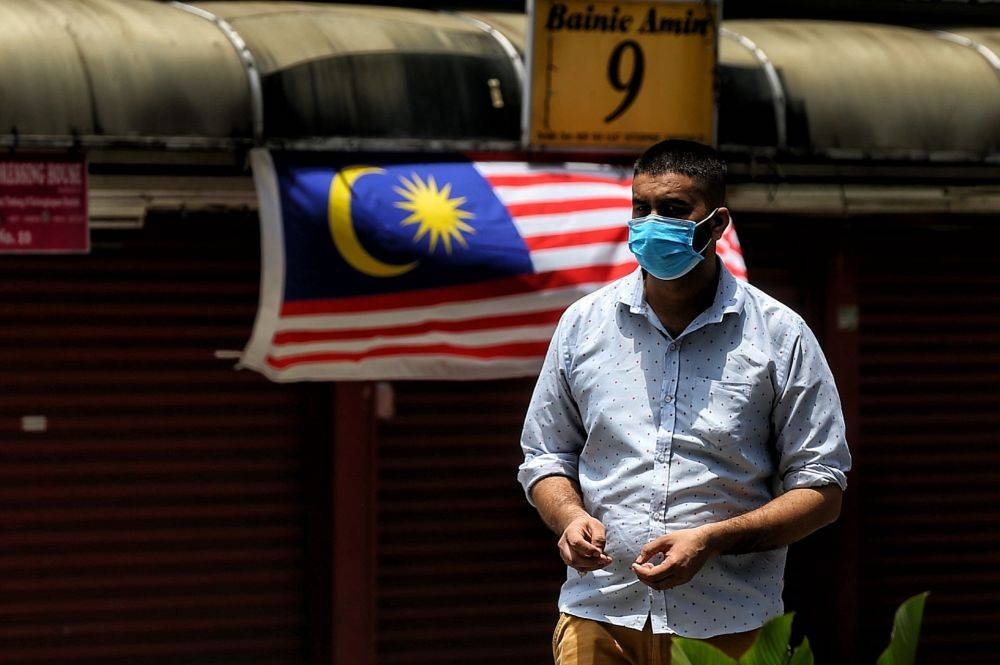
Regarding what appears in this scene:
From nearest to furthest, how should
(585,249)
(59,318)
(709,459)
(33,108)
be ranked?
(709,459)
(33,108)
(585,249)
(59,318)

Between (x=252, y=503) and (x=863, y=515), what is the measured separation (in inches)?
123

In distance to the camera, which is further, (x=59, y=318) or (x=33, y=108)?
(x=59, y=318)

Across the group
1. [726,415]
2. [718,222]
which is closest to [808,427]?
[726,415]

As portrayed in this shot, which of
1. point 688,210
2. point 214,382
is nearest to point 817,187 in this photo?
point 214,382

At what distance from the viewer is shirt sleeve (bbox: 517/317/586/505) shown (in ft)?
12.2

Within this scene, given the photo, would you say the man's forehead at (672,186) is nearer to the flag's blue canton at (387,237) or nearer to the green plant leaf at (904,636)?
the green plant leaf at (904,636)

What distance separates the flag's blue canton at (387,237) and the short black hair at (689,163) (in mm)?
3017

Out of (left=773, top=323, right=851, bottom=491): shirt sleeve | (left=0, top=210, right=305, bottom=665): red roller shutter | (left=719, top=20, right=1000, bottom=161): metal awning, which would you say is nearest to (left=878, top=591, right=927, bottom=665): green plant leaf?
(left=773, top=323, right=851, bottom=491): shirt sleeve

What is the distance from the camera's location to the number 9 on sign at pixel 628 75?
6.82 m

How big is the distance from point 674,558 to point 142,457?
467cm

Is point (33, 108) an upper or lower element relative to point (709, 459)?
upper

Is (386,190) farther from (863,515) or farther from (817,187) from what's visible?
(863,515)

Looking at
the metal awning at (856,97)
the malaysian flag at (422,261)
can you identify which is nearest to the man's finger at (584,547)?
the malaysian flag at (422,261)

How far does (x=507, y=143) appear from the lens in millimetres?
6887
